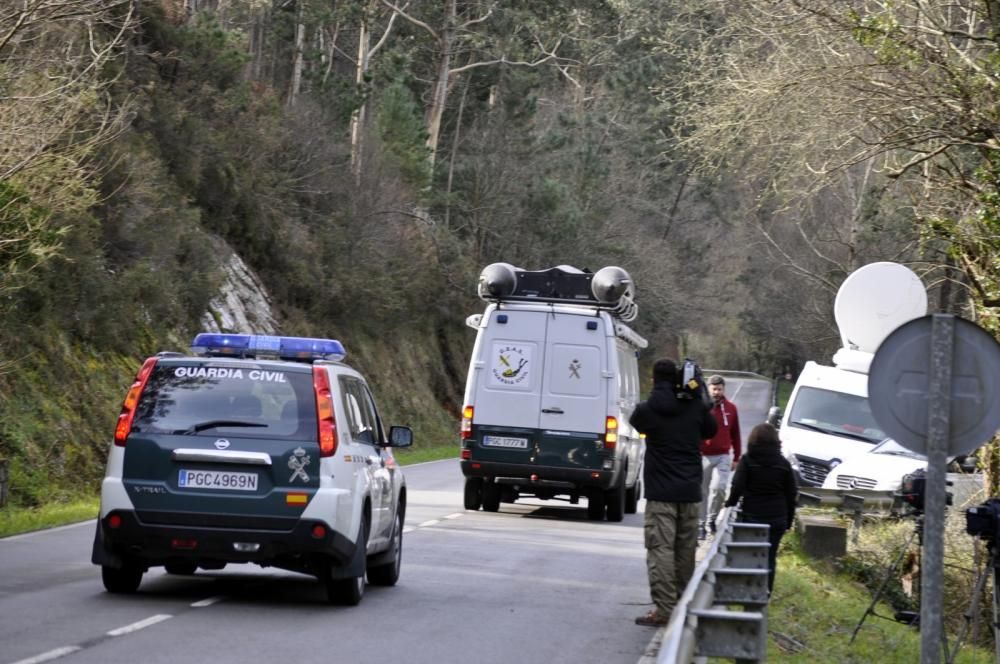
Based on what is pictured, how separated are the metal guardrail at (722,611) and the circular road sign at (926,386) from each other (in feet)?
3.89

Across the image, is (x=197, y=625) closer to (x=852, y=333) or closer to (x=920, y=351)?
(x=920, y=351)

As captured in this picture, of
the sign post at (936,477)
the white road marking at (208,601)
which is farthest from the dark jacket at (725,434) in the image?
the sign post at (936,477)

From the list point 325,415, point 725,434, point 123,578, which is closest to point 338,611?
point 325,415

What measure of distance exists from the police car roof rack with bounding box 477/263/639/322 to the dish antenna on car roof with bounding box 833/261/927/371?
3.89 m

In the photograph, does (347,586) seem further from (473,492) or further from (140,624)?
(473,492)

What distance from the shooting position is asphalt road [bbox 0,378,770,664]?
30.3ft

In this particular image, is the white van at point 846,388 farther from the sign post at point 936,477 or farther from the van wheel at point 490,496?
the sign post at point 936,477

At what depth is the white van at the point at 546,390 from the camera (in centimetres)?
2048

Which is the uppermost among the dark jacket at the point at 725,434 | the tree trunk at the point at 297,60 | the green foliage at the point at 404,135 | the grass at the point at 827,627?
the tree trunk at the point at 297,60

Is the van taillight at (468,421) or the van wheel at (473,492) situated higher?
the van taillight at (468,421)

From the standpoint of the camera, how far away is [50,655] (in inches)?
340

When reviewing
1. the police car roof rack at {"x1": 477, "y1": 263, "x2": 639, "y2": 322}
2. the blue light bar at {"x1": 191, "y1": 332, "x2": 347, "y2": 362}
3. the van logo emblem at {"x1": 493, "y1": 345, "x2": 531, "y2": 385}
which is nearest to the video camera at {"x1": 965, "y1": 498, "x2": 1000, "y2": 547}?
the blue light bar at {"x1": 191, "y1": 332, "x2": 347, "y2": 362}

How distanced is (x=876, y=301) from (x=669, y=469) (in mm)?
12933

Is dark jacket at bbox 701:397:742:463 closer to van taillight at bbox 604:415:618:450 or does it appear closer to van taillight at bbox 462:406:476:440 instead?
van taillight at bbox 604:415:618:450
